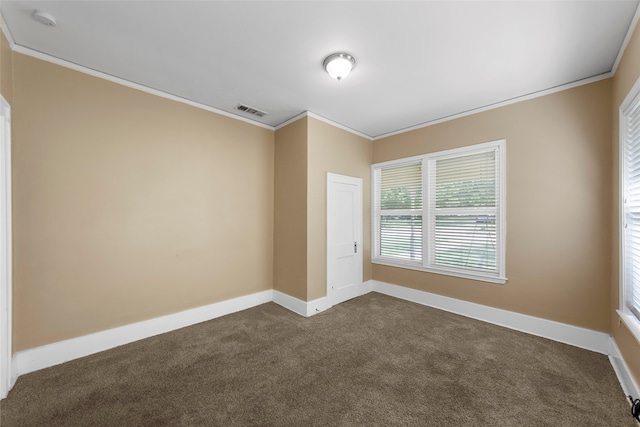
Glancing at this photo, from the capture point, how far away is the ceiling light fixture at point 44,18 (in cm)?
185

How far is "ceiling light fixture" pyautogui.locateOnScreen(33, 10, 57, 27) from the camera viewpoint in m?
1.85

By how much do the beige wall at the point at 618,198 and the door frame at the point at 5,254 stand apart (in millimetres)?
4654

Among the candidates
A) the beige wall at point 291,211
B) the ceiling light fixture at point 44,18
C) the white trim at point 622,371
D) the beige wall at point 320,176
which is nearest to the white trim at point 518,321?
the white trim at point 622,371

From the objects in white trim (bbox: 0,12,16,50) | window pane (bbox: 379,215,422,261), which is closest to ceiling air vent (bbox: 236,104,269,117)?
white trim (bbox: 0,12,16,50)

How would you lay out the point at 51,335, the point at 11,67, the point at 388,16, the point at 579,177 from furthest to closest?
the point at 579,177, the point at 51,335, the point at 11,67, the point at 388,16

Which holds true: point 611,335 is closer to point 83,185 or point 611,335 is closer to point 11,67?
point 83,185

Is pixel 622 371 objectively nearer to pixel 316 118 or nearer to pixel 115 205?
pixel 316 118

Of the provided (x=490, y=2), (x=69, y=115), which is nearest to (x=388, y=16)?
(x=490, y=2)

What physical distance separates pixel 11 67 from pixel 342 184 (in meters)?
3.66

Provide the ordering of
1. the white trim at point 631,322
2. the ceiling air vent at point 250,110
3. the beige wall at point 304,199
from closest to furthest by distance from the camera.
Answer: the white trim at point 631,322
the ceiling air vent at point 250,110
the beige wall at point 304,199

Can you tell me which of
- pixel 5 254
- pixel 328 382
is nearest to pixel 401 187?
pixel 328 382

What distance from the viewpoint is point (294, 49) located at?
7.34ft

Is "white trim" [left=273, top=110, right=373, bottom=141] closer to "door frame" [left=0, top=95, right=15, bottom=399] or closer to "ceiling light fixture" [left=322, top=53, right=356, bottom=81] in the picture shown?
"ceiling light fixture" [left=322, top=53, right=356, bottom=81]

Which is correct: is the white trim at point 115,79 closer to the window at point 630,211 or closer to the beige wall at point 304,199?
the beige wall at point 304,199
